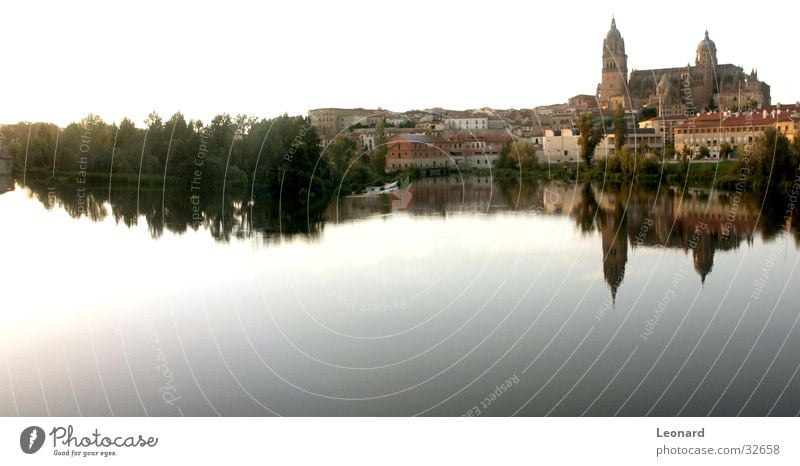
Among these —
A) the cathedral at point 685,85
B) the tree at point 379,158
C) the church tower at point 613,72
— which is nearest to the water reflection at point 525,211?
the tree at point 379,158

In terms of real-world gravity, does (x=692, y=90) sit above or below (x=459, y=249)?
above

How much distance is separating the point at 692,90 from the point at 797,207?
1876 centimetres

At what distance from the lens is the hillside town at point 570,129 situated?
14.6m

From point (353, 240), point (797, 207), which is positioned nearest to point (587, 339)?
point (353, 240)

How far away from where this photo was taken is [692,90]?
27.0m

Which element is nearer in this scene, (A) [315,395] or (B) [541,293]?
(A) [315,395]

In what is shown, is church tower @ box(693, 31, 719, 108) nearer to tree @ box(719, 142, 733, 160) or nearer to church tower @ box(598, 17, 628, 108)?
church tower @ box(598, 17, 628, 108)

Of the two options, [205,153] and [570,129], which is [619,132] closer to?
[570,129]

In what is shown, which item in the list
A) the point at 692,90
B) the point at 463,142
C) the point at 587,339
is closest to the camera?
the point at 587,339

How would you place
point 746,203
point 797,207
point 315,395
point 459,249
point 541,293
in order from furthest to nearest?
1. point 746,203
2. point 797,207
3. point 459,249
4. point 541,293
5. point 315,395
